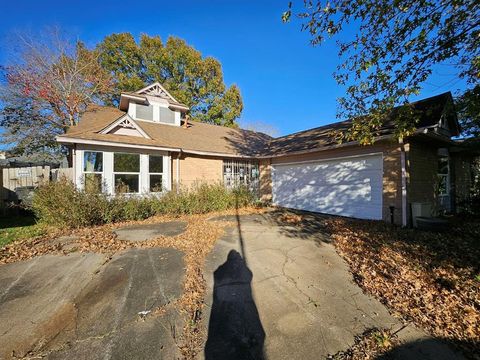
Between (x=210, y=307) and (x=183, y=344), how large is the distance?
0.75 m

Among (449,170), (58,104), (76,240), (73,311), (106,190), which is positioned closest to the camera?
(73,311)

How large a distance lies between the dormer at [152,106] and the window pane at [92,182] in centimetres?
483

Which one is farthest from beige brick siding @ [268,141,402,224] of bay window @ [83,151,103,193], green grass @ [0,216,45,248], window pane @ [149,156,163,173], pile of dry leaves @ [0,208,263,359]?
green grass @ [0,216,45,248]

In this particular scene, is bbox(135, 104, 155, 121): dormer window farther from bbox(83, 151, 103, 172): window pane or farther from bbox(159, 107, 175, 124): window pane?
bbox(83, 151, 103, 172): window pane

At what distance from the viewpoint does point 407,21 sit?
4.64 metres

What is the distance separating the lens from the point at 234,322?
299cm

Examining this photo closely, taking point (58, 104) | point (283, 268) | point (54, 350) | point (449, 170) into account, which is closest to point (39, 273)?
point (54, 350)

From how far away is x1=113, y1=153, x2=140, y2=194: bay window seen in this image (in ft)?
32.4

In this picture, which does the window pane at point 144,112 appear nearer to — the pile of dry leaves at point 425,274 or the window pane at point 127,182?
the window pane at point 127,182

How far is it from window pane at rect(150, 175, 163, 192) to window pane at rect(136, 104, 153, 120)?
15.3 ft

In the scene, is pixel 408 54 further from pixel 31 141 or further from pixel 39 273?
pixel 31 141

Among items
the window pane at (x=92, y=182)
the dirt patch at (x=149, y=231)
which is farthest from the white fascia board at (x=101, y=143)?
the dirt patch at (x=149, y=231)

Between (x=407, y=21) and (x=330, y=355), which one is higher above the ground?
(x=407, y=21)

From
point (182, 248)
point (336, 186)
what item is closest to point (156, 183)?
point (182, 248)
